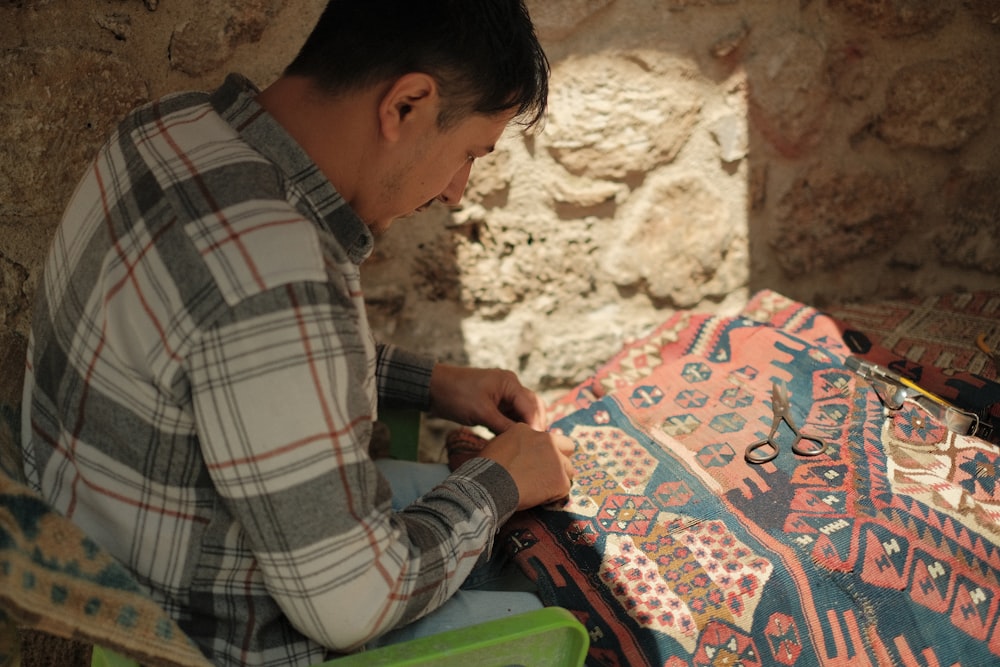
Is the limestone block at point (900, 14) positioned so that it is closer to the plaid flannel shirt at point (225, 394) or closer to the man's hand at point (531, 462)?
the man's hand at point (531, 462)

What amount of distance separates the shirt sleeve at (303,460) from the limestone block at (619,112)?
889 mm

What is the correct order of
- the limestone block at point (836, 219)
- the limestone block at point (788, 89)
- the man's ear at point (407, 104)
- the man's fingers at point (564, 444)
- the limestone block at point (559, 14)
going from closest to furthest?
the man's ear at point (407, 104)
the man's fingers at point (564, 444)
the limestone block at point (559, 14)
the limestone block at point (788, 89)
the limestone block at point (836, 219)

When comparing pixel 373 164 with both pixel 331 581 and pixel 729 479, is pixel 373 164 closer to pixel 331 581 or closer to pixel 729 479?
pixel 331 581

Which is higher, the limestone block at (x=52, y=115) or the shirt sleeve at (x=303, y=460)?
the limestone block at (x=52, y=115)

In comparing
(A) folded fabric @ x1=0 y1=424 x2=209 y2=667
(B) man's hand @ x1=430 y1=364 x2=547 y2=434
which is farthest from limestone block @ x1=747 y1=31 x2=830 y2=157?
(A) folded fabric @ x1=0 y1=424 x2=209 y2=667

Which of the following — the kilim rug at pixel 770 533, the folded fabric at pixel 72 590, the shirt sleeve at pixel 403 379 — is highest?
the folded fabric at pixel 72 590

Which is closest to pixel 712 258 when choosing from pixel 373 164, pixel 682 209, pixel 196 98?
pixel 682 209

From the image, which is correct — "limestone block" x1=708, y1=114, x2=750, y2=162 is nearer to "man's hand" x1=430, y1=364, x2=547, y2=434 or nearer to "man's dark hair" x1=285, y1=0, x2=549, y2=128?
"man's hand" x1=430, y1=364, x2=547, y2=434

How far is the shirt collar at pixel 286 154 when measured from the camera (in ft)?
3.04

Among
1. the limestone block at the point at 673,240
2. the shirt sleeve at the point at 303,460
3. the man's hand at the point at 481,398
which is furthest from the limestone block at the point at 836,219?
the shirt sleeve at the point at 303,460

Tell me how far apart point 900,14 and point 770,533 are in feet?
3.72

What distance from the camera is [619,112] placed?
5.42ft

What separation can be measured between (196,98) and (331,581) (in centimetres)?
56

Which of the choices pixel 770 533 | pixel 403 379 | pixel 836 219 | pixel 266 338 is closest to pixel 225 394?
pixel 266 338
